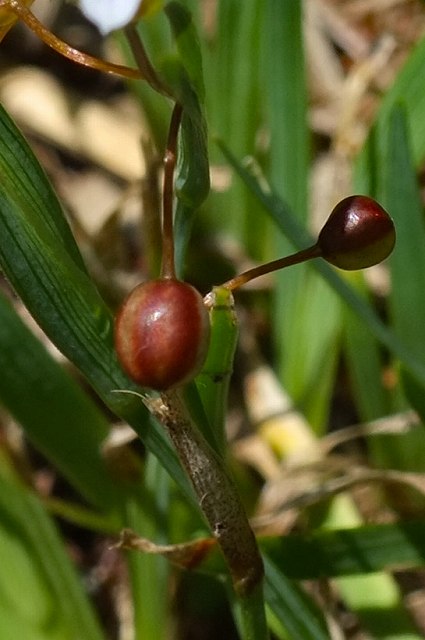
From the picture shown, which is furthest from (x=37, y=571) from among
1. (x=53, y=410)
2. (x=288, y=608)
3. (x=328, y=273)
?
(x=328, y=273)

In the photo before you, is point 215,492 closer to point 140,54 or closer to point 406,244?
point 140,54

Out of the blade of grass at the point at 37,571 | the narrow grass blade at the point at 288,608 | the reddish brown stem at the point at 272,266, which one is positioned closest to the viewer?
the reddish brown stem at the point at 272,266

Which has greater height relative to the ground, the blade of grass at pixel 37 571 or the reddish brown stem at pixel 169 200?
the reddish brown stem at pixel 169 200

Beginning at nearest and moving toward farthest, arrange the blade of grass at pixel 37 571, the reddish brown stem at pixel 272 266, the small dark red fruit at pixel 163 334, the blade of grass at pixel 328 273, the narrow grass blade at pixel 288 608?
the small dark red fruit at pixel 163 334, the reddish brown stem at pixel 272 266, the narrow grass blade at pixel 288 608, the blade of grass at pixel 328 273, the blade of grass at pixel 37 571

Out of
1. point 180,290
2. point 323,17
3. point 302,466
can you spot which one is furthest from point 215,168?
point 180,290

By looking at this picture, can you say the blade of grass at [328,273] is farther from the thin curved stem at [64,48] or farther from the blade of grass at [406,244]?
the thin curved stem at [64,48]

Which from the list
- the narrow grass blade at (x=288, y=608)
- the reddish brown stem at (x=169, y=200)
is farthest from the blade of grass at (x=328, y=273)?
the reddish brown stem at (x=169, y=200)

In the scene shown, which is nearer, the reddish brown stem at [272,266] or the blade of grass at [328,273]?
the reddish brown stem at [272,266]
